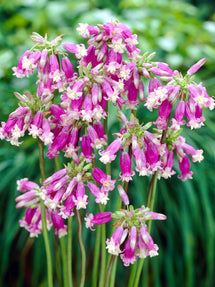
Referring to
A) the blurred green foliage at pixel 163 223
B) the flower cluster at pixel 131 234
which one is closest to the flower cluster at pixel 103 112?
the flower cluster at pixel 131 234

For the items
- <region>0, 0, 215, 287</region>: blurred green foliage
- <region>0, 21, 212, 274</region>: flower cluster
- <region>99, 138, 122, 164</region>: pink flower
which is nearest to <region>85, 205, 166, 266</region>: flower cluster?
<region>0, 21, 212, 274</region>: flower cluster

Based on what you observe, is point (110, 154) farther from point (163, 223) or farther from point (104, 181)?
point (163, 223)

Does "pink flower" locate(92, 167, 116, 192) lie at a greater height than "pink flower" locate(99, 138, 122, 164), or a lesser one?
lesser

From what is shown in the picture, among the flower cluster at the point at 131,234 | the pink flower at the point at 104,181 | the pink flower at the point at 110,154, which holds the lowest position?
the flower cluster at the point at 131,234

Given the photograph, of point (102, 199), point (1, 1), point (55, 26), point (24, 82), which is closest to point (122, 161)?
point (102, 199)

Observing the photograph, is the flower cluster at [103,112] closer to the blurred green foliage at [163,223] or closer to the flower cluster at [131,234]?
the flower cluster at [131,234]

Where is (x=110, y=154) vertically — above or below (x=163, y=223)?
below

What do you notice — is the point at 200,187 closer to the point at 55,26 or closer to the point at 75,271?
the point at 75,271

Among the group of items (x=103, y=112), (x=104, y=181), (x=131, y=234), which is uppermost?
(x=103, y=112)

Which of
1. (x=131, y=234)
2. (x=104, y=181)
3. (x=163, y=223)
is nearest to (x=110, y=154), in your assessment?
(x=104, y=181)

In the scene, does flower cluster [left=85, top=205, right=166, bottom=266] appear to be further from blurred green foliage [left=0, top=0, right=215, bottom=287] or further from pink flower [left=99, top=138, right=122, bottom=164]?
blurred green foliage [left=0, top=0, right=215, bottom=287]

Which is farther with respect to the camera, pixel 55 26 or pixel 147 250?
pixel 55 26
